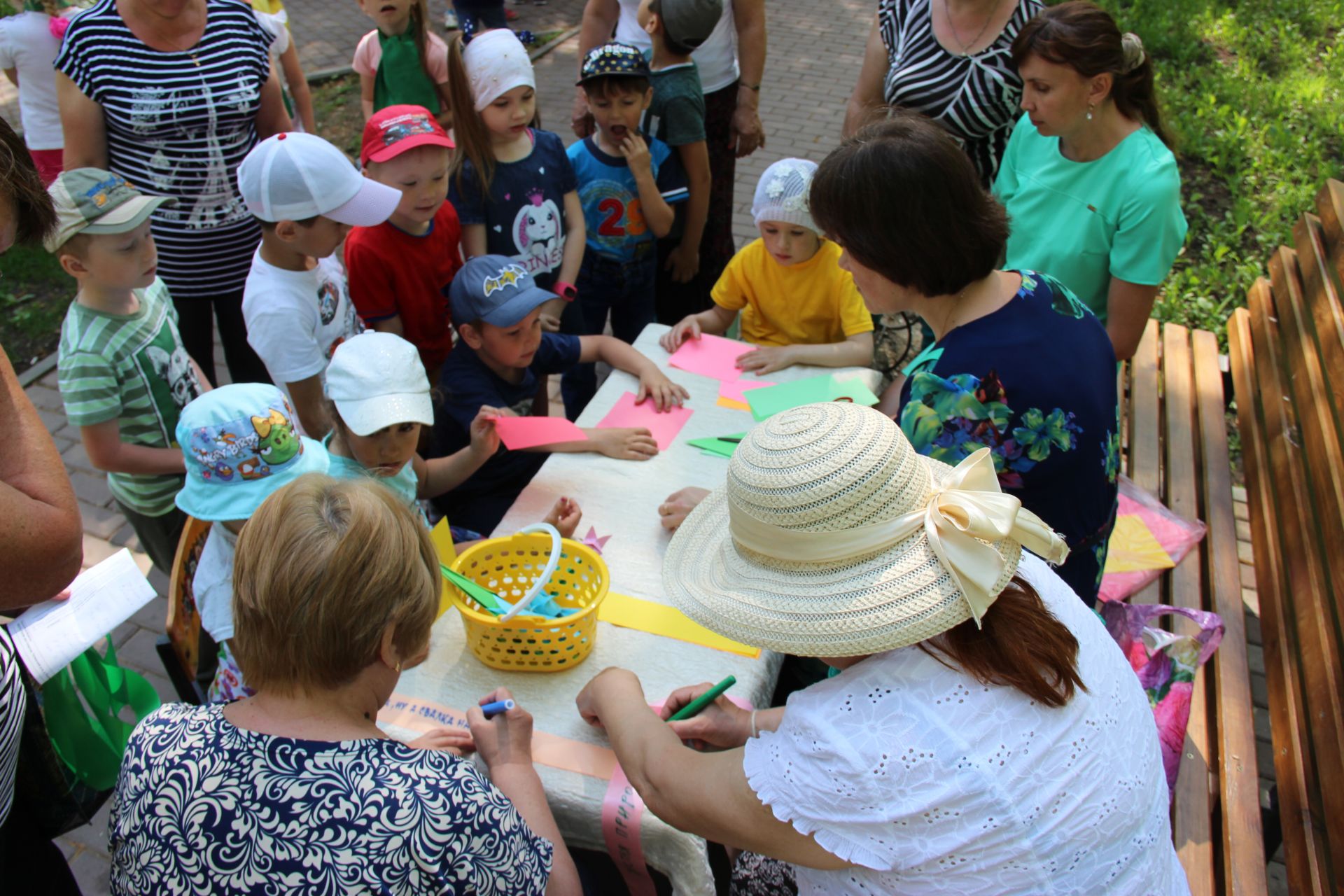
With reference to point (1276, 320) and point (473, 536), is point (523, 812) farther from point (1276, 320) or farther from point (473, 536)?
point (1276, 320)

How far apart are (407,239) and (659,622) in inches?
65.7

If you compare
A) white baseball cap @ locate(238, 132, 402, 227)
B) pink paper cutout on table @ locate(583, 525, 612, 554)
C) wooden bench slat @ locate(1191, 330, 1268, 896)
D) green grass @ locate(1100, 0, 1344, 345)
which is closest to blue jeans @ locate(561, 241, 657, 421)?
white baseball cap @ locate(238, 132, 402, 227)

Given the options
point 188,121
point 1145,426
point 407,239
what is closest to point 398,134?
point 407,239

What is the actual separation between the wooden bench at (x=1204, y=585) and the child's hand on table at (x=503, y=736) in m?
1.38

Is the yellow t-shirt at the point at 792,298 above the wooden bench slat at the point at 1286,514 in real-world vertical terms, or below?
above

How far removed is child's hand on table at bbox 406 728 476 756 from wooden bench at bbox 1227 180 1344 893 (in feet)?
5.40

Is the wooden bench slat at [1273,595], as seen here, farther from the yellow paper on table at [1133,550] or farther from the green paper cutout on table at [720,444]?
the green paper cutout on table at [720,444]

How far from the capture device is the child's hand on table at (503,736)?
5.20 feet

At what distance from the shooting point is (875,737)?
3.96ft

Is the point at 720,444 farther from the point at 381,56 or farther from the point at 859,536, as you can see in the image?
the point at 381,56

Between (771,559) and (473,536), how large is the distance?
1278mm

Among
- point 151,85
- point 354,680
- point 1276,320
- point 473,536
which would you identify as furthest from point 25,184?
point 1276,320

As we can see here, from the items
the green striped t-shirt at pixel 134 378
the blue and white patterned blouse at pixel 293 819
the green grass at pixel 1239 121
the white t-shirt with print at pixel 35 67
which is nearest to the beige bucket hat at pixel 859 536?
the blue and white patterned blouse at pixel 293 819

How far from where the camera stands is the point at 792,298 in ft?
10.0
